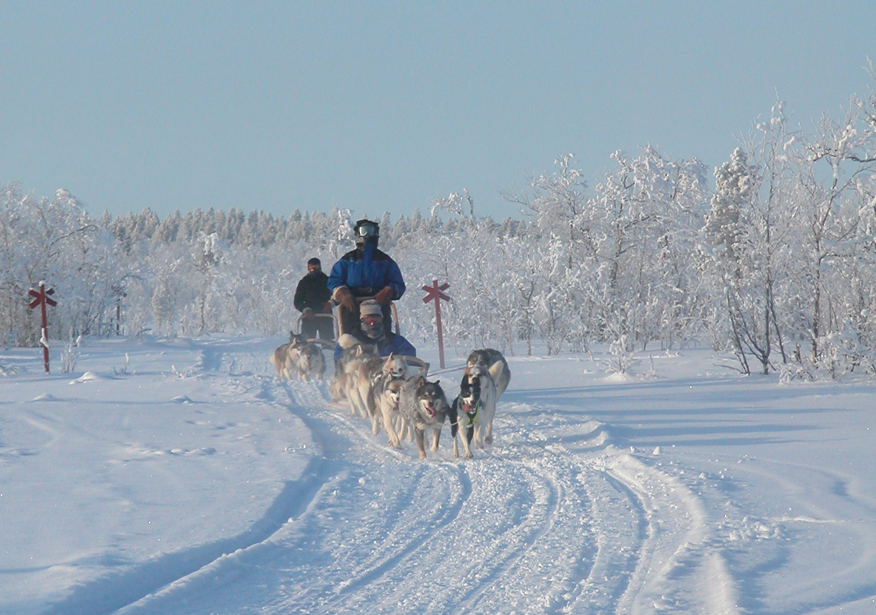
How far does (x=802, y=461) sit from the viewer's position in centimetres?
585

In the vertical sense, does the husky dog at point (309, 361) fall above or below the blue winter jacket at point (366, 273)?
below

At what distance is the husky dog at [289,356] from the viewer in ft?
39.5

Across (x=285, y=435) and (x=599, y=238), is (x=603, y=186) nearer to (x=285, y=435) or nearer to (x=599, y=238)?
(x=599, y=238)

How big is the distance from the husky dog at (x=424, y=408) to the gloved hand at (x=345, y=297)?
2.11 metres

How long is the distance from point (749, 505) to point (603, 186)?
17957 mm

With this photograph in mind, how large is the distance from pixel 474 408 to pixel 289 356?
20.4 feet

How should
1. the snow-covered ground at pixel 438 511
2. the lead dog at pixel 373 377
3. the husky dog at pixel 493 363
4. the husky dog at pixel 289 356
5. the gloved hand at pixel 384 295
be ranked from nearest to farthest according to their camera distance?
the snow-covered ground at pixel 438 511
the lead dog at pixel 373 377
the husky dog at pixel 493 363
the gloved hand at pixel 384 295
the husky dog at pixel 289 356

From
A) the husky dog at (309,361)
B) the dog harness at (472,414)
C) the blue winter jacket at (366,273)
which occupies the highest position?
the blue winter jacket at (366,273)

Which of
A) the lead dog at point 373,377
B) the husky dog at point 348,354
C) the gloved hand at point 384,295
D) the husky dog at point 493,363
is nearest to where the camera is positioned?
the lead dog at point 373,377

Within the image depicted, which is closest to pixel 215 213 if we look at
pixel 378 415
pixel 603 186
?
pixel 603 186

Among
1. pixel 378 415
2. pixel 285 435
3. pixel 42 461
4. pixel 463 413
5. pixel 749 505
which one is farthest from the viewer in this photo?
pixel 378 415

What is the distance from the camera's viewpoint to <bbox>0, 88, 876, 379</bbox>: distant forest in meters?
10.6

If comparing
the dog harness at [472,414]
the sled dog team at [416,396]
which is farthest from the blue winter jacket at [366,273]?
the dog harness at [472,414]

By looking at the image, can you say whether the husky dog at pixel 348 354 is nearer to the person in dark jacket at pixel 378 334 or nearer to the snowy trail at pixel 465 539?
the person in dark jacket at pixel 378 334
